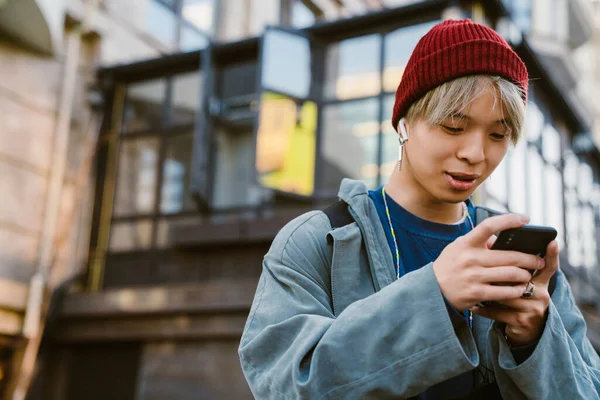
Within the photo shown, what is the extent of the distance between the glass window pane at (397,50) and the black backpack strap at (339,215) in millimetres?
8457

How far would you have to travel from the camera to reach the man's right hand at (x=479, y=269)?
1.18 metres

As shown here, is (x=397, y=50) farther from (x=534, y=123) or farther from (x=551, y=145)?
(x=551, y=145)

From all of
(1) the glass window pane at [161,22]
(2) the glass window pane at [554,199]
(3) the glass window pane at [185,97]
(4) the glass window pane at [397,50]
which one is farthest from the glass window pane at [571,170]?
(1) the glass window pane at [161,22]

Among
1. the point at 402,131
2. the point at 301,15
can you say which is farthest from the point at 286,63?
the point at 402,131

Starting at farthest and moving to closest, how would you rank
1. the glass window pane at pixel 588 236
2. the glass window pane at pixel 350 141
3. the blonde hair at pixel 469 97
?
the glass window pane at pixel 588 236, the glass window pane at pixel 350 141, the blonde hair at pixel 469 97

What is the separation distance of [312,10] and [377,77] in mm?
6020

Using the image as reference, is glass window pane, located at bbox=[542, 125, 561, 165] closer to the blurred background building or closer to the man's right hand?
the blurred background building

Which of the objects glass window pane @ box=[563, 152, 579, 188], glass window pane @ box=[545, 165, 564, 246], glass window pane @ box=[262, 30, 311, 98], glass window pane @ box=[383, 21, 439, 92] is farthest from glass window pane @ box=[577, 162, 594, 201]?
glass window pane @ box=[262, 30, 311, 98]

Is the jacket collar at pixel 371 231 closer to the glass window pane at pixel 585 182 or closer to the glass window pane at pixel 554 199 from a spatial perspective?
the glass window pane at pixel 554 199

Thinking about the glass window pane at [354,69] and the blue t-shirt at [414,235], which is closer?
the blue t-shirt at [414,235]

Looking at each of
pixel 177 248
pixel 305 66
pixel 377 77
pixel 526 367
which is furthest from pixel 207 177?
pixel 526 367

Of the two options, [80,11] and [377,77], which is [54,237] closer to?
[80,11]

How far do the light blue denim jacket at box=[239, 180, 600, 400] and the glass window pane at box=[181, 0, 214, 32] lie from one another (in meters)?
11.8

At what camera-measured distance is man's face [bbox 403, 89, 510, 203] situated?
1.50 m
